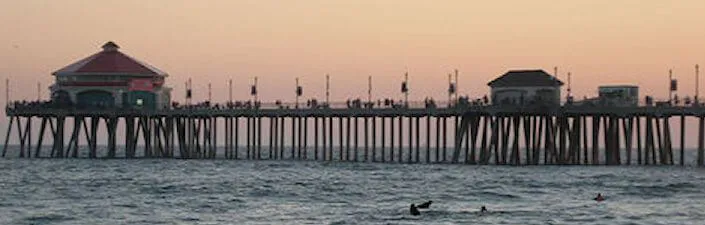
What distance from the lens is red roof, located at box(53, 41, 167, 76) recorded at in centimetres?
13162

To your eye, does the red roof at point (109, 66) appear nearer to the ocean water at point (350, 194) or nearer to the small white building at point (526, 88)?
the ocean water at point (350, 194)

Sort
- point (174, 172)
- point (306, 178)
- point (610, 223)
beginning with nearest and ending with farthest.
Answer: point (610, 223), point (306, 178), point (174, 172)

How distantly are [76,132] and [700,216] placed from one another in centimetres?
7738

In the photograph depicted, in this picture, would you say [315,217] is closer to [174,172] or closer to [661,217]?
[661,217]

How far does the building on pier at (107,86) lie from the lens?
13025 centimetres

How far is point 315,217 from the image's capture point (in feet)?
199

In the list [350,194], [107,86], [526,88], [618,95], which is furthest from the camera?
[107,86]

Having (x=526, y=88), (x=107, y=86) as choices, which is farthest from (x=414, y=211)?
(x=107, y=86)

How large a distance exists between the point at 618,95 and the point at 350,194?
3200 centimetres

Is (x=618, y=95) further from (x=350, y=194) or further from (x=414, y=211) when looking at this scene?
(x=414, y=211)

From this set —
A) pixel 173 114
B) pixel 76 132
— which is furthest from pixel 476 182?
pixel 76 132

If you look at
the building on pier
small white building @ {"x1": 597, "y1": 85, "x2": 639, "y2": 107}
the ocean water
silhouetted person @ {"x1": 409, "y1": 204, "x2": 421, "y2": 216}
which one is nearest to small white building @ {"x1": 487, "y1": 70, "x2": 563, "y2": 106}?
small white building @ {"x1": 597, "y1": 85, "x2": 639, "y2": 107}

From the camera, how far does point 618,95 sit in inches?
4001

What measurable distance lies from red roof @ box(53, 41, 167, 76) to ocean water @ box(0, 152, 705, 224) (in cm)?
2289
